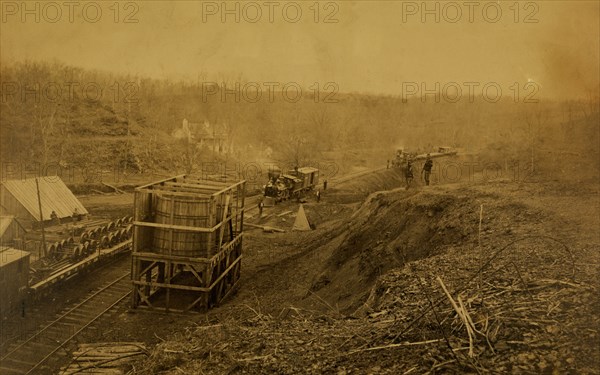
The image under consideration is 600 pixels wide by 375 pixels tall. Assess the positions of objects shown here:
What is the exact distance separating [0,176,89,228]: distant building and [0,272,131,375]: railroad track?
199 inches

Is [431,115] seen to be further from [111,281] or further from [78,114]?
[111,281]

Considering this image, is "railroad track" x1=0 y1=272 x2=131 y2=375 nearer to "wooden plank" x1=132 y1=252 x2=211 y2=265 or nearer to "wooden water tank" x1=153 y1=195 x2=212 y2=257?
"wooden plank" x1=132 y1=252 x2=211 y2=265

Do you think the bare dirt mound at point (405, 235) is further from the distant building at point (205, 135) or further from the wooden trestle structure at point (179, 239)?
the distant building at point (205, 135)

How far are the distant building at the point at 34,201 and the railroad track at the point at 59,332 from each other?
16.6ft

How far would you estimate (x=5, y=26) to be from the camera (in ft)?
47.8

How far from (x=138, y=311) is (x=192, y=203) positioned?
3.49 meters

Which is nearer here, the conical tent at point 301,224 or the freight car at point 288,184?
the conical tent at point 301,224

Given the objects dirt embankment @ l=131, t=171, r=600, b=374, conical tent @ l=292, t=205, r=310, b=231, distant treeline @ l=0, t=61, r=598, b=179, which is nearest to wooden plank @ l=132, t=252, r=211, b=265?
dirt embankment @ l=131, t=171, r=600, b=374

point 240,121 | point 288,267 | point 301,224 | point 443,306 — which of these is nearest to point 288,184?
point 301,224

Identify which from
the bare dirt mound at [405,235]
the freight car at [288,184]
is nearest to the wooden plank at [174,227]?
the bare dirt mound at [405,235]

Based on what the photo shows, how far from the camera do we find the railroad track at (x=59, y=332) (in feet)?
34.2

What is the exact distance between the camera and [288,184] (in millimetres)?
32906

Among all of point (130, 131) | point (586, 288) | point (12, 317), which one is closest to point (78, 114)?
point (130, 131)

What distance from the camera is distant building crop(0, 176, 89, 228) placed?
18.6m
